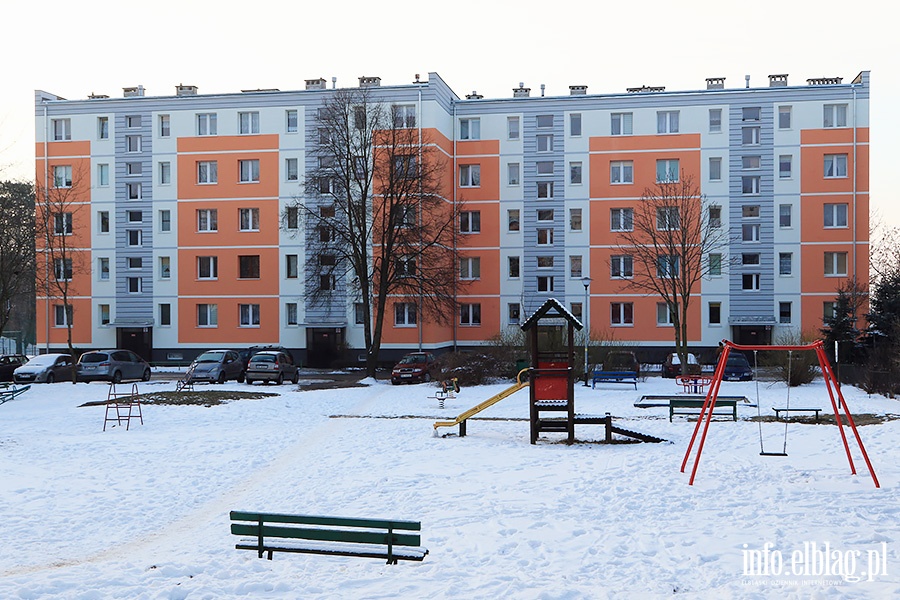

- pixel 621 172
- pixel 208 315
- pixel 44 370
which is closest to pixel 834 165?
pixel 621 172

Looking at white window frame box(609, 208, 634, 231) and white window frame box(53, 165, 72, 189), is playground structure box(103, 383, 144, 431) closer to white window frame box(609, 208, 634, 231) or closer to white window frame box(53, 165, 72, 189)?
white window frame box(53, 165, 72, 189)

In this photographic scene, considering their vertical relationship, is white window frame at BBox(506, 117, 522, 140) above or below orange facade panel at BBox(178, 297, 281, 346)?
above

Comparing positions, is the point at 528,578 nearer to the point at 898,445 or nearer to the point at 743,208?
the point at 898,445

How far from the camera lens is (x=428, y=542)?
384 inches

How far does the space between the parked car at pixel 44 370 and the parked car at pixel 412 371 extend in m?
13.2

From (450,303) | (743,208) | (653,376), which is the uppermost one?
(743,208)

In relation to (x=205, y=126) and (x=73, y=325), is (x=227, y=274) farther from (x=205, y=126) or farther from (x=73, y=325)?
(x=73, y=325)

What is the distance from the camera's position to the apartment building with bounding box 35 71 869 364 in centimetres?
4941

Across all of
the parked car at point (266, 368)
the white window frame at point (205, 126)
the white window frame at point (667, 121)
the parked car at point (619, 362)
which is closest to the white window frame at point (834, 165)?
the white window frame at point (667, 121)

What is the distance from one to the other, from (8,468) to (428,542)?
30.3 ft

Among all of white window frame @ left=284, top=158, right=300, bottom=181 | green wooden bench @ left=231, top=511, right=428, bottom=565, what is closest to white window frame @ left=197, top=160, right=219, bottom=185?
white window frame @ left=284, top=158, right=300, bottom=181

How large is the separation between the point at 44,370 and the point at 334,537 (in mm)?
31528

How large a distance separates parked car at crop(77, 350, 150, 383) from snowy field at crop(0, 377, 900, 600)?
536 inches

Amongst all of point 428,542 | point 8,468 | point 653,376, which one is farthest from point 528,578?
point 653,376
